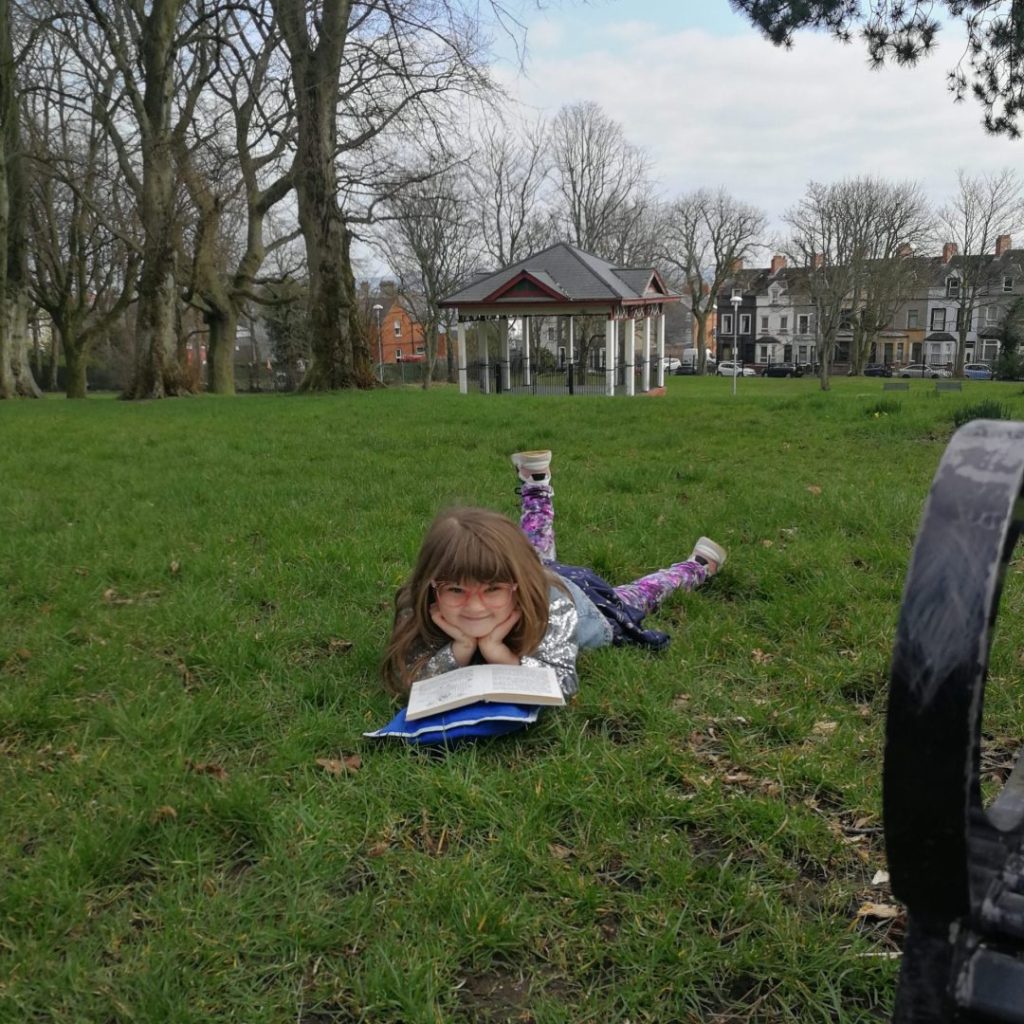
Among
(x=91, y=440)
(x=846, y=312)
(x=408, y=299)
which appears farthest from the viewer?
(x=846, y=312)

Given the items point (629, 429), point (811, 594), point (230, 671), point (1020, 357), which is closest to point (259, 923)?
point (230, 671)

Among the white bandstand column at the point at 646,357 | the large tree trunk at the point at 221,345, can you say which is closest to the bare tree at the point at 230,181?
the large tree trunk at the point at 221,345

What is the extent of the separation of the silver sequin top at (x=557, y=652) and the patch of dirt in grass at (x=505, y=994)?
3.80ft

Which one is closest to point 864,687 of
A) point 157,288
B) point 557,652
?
point 557,652

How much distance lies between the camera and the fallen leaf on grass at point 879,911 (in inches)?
75.5

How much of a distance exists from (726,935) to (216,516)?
460 centimetres

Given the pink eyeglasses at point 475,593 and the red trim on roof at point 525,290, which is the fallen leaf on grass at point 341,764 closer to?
the pink eyeglasses at point 475,593

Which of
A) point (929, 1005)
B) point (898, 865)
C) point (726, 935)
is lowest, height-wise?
point (726, 935)

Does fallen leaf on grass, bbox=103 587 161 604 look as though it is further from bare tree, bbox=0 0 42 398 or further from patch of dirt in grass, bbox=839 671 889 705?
bare tree, bbox=0 0 42 398

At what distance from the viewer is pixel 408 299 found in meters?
50.3

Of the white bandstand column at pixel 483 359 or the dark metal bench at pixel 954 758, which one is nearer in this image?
the dark metal bench at pixel 954 758

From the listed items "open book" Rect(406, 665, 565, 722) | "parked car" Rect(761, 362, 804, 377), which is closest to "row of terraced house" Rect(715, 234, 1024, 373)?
"parked car" Rect(761, 362, 804, 377)

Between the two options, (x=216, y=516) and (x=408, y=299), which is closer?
(x=216, y=516)

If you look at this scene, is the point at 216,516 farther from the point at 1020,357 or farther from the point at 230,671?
the point at 1020,357
